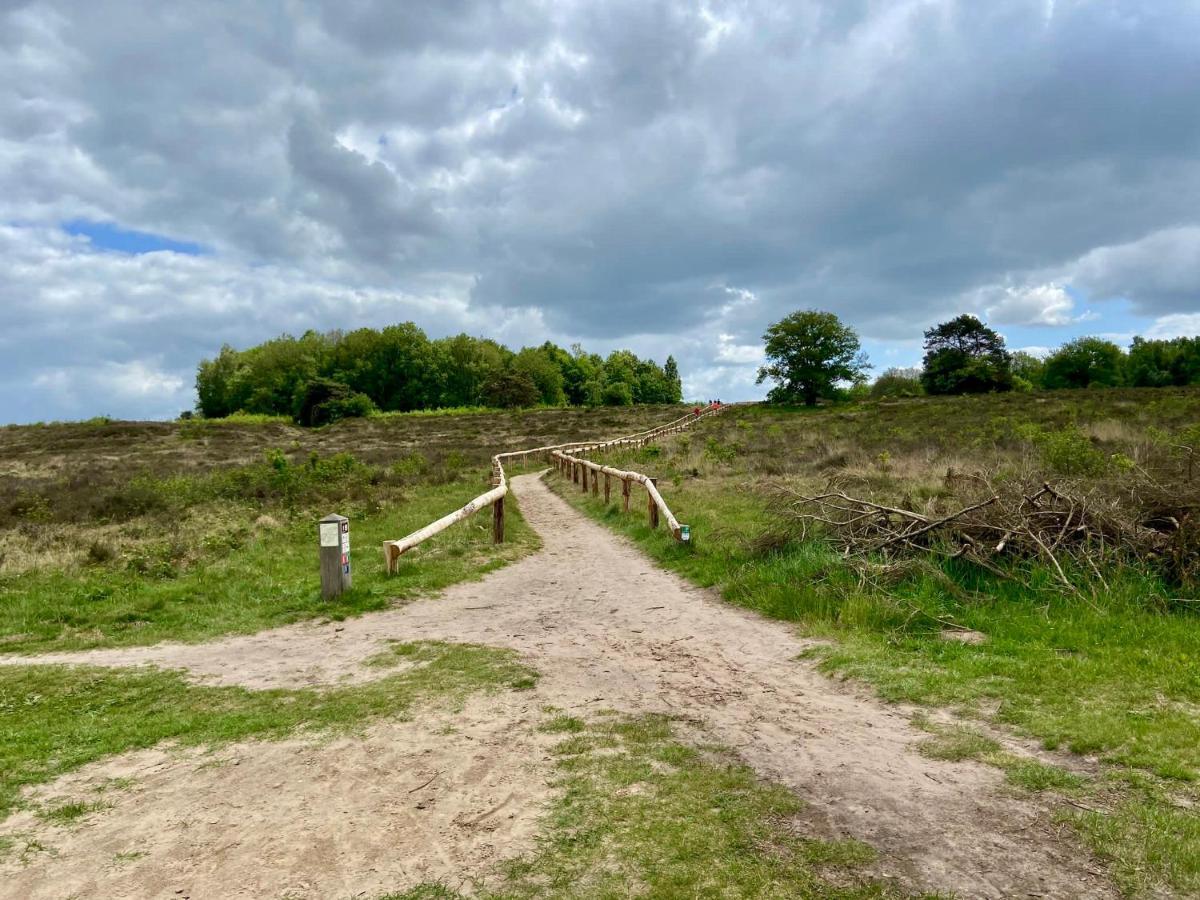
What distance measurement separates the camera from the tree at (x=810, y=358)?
6112cm

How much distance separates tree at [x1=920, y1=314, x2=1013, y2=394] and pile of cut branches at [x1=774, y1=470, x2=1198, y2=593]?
52780 millimetres

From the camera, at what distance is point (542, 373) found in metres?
98.3

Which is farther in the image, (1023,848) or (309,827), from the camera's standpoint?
(309,827)

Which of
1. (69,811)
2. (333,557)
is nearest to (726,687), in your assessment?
(69,811)

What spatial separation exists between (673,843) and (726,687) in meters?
2.42

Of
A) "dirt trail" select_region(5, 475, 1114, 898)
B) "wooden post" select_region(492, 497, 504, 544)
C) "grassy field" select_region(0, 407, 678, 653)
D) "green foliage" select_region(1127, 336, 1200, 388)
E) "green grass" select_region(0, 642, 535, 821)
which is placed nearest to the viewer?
"dirt trail" select_region(5, 475, 1114, 898)

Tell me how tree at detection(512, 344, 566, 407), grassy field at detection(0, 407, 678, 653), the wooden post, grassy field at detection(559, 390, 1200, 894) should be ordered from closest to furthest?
1. grassy field at detection(559, 390, 1200, 894)
2. grassy field at detection(0, 407, 678, 653)
3. the wooden post
4. tree at detection(512, 344, 566, 407)

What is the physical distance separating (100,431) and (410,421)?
22.3 meters

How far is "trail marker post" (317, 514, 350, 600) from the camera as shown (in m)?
9.02

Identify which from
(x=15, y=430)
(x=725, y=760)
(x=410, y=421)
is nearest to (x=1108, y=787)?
(x=725, y=760)

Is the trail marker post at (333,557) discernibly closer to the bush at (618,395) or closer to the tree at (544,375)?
the tree at (544,375)

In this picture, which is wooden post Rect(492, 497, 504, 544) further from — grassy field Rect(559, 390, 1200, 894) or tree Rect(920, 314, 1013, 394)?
tree Rect(920, 314, 1013, 394)

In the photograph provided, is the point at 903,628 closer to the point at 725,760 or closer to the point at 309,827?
the point at 725,760

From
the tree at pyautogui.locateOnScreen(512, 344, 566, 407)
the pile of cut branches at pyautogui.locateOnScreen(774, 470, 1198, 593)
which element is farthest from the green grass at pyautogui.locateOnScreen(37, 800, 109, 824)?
the tree at pyautogui.locateOnScreen(512, 344, 566, 407)
